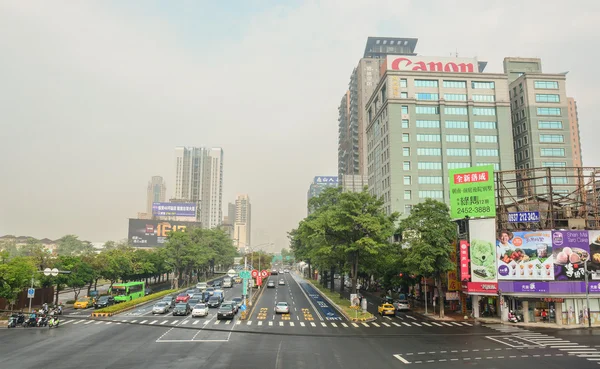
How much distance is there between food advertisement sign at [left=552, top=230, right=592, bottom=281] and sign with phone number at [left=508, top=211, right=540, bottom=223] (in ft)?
8.20

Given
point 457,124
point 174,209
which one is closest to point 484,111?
point 457,124

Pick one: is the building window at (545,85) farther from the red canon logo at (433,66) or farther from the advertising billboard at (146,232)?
the advertising billboard at (146,232)

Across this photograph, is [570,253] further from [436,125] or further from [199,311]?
[436,125]

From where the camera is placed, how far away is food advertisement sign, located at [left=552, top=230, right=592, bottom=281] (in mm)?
45812

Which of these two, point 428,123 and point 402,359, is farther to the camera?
point 428,123

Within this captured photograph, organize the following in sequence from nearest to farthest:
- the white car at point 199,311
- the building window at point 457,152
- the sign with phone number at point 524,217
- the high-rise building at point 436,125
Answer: the sign with phone number at point 524,217
the white car at point 199,311
the high-rise building at point 436,125
the building window at point 457,152

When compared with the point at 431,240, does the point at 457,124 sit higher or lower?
higher

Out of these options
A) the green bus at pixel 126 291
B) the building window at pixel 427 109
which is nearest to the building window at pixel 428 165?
the building window at pixel 427 109

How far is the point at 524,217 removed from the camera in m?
48.1

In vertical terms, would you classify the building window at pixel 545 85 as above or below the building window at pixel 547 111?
above

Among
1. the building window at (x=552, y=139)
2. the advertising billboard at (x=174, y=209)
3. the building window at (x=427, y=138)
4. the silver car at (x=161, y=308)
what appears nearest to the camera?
the silver car at (x=161, y=308)

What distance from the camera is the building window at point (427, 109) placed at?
110 m

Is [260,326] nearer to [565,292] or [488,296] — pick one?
[488,296]

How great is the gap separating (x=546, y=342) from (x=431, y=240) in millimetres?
18121
